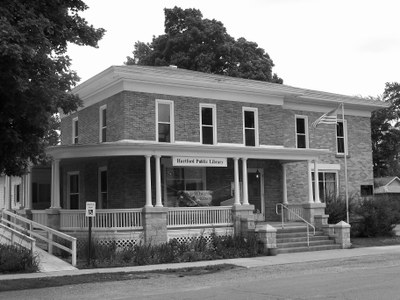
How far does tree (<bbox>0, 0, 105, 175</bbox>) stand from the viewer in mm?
10750

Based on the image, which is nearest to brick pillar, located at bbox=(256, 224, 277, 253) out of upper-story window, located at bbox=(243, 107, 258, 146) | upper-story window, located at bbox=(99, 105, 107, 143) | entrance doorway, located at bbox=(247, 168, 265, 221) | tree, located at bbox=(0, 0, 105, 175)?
entrance doorway, located at bbox=(247, 168, 265, 221)

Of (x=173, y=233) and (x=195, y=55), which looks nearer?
(x=173, y=233)

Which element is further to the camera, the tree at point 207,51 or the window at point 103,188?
the tree at point 207,51

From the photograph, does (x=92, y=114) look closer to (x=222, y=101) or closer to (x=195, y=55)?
(x=222, y=101)

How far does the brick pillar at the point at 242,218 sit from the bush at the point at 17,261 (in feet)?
25.6

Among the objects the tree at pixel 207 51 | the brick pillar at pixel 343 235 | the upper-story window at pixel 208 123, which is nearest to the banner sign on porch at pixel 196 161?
the upper-story window at pixel 208 123

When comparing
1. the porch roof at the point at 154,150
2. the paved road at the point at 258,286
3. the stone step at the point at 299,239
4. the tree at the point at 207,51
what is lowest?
the paved road at the point at 258,286

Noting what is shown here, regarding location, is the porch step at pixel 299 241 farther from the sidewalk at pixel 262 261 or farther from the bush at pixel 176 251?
the bush at pixel 176 251

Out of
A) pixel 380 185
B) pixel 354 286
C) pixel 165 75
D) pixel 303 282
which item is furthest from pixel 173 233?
pixel 380 185

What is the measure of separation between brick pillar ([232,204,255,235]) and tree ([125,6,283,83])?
21.7 m

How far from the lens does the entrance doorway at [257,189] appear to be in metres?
23.9

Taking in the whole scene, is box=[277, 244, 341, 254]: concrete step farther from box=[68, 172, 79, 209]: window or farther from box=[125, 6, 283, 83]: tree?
box=[125, 6, 283, 83]: tree

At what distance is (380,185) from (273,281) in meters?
24.3

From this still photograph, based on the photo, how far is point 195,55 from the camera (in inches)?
1644
